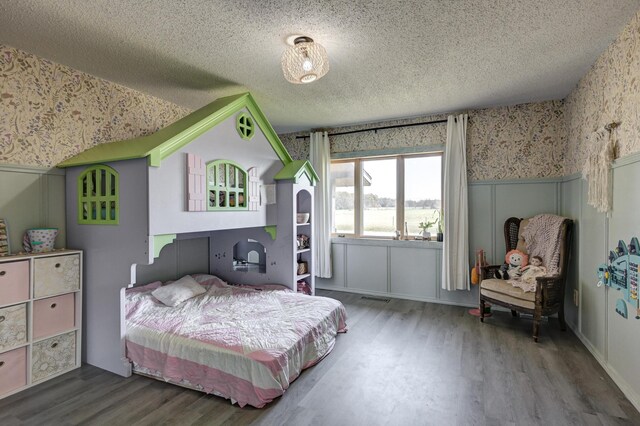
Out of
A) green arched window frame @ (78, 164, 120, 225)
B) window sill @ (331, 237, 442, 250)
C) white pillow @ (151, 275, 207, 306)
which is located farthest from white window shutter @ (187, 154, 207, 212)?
window sill @ (331, 237, 442, 250)

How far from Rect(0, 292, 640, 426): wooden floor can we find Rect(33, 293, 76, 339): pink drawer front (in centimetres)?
37

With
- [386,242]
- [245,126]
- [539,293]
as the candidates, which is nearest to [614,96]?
[539,293]

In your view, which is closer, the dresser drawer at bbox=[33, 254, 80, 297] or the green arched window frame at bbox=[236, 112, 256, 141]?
the dresser drawer at bbox=[33, 254, 80, 297]

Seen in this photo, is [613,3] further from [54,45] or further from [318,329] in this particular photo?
[54,45]

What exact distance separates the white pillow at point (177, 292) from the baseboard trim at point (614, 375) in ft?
11.5

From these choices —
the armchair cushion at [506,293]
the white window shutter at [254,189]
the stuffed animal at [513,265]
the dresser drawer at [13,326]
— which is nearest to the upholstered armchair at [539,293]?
the armchair cushion at [506,293]

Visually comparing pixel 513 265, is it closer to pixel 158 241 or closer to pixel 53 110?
pixel 158 241

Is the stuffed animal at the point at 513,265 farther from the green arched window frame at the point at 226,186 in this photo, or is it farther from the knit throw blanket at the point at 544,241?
the green arched window frame at the point at 226,186

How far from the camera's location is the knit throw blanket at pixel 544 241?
325cm

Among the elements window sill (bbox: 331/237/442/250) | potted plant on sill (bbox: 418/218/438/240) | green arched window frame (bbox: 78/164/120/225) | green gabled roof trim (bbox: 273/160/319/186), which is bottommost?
window sill (bbox: 331/237/442/250)

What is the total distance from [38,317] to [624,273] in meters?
4.21

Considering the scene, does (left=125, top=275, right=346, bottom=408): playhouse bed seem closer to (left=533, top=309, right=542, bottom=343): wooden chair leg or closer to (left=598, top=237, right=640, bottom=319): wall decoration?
(left=533, top=309, right=542, bottom=343): wooden chair leg

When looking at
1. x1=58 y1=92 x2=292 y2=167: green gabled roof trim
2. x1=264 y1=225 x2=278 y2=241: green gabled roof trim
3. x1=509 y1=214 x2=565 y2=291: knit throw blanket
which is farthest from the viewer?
x1=264 y1=225 x2=278 y2=241: green gabled roof trim

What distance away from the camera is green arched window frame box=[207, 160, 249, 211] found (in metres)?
2.82
